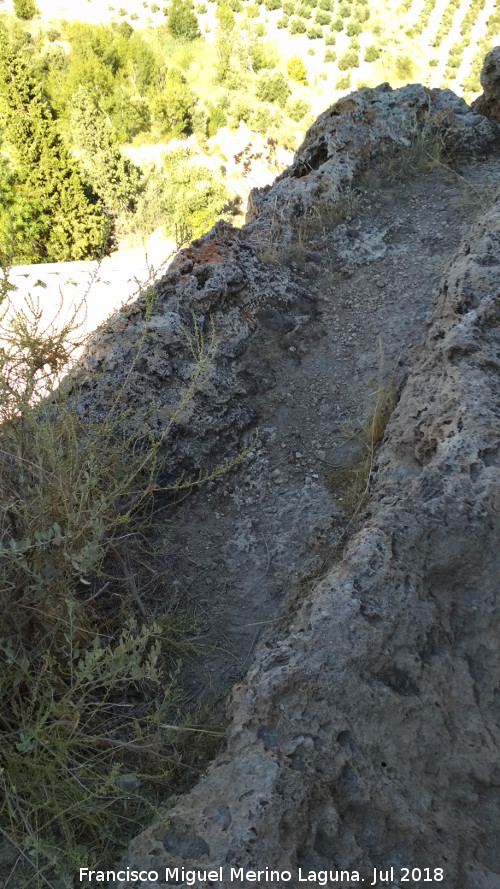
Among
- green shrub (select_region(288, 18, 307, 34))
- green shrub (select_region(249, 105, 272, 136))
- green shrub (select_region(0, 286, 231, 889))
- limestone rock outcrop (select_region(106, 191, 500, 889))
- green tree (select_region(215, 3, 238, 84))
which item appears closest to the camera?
limestone rock outcrop (select_region(106, 191, 500, 889))

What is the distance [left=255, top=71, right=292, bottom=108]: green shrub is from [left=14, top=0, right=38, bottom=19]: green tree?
13.4 meters

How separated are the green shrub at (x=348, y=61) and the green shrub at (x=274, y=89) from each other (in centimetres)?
253

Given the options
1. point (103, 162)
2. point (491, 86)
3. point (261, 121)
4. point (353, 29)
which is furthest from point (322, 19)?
point (491, 86)

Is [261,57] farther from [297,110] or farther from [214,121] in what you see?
[214,121]

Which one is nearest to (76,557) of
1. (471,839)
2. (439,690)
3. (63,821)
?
(63,821)

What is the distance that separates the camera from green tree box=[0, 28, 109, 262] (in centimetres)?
1562

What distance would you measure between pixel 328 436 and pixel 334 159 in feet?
8.11

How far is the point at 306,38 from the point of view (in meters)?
30.4

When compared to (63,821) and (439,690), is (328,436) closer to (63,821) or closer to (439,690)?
(439,690)

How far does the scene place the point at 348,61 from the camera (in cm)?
2738

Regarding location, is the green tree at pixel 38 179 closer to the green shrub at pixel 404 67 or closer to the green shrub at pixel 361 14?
the green shrub at pixel 404 67

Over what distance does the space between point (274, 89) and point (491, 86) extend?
83.0ft

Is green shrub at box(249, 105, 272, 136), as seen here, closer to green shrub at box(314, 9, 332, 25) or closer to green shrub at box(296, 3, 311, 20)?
green shrub at box(314, 9, 332, 25)

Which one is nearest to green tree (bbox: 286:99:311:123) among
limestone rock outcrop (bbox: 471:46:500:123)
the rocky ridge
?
limestone rock outcrop (bbox: 471:46:500:123)
